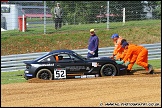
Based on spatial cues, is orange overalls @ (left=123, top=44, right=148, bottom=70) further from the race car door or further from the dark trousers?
the dark trousers

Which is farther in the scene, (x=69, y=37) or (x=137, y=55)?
(x=69, y=37)

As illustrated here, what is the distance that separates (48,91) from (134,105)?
2.90 m

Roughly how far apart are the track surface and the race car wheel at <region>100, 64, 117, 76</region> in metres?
1.31

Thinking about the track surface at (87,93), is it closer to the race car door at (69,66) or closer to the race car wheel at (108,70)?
the race car door at (69,66)

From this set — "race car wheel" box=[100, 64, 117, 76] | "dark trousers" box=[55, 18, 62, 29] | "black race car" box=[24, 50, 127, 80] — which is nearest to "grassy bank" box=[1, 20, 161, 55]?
"dark trousers" box=[55, 18, 62, 29]

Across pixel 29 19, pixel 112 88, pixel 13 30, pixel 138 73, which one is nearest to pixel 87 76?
pixel 138 73

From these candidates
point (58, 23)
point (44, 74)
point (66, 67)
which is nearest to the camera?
point (44, 74)

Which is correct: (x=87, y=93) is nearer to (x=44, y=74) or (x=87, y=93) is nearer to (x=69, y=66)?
(x=69, y=66)

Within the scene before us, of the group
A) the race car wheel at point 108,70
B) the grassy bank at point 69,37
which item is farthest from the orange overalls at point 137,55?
the grassy bank at point 69,37

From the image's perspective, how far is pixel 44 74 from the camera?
13828mm

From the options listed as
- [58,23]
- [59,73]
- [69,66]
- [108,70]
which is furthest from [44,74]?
[58,23]

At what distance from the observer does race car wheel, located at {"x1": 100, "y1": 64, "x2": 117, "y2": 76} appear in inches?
552

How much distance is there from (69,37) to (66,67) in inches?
354

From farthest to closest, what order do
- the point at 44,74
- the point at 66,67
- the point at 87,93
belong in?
1. the point at 66,67
2. the point at 44,74
3. the point at 87,93
